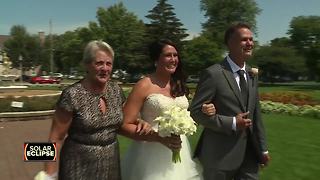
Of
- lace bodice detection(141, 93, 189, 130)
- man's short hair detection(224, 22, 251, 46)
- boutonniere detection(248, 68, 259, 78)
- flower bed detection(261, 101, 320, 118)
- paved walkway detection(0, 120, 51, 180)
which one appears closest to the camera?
man's short hair detection(224, 22, 251, 46)

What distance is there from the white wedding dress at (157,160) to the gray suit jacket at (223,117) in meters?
Result: 0.31

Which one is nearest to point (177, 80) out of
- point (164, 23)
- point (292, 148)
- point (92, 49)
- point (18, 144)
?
point (92, 49)

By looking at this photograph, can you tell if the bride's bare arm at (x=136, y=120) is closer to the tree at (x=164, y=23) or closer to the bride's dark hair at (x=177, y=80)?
the bride's dark hair at (x=177, y=80)

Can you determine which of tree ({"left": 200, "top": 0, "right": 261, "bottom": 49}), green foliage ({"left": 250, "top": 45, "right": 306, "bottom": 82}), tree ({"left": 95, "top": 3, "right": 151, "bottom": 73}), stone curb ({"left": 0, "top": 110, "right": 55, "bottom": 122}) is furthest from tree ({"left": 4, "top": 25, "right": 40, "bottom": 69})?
stone curb ({"left": 0, "top": 110, "right": 55, "bottom": 122})

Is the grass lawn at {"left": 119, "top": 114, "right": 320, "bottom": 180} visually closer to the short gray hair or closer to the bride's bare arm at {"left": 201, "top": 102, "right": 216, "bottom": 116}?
the bride's bare arm at {"left": 201, "top": 102, "right": 216, "bottom": 116}

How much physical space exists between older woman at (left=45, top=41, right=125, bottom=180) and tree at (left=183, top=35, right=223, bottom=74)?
55.2m

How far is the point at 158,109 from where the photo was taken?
168 inches

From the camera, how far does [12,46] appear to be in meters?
77.8

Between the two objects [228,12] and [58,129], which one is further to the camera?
[228,12]

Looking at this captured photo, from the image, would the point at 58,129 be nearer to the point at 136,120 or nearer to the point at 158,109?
the point at 136,120

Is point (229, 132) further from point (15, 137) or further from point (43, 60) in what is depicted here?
point (43, 60)

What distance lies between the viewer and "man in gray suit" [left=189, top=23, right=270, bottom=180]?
3.87 m

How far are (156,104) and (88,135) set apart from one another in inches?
38.0
